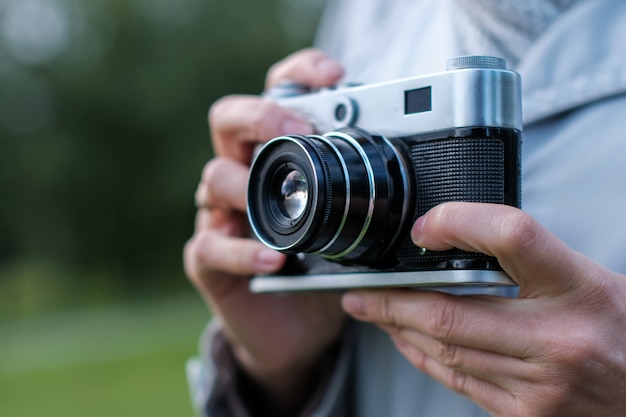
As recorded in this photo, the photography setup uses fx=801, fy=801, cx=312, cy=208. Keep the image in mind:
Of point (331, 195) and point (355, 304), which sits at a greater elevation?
point (331, 195)

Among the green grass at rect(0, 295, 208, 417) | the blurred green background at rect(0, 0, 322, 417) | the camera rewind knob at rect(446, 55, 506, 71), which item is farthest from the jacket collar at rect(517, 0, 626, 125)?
the blurred green background at rect(0, 0, 322, 417)

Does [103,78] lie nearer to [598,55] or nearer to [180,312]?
[180,312]

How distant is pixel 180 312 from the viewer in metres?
10.8

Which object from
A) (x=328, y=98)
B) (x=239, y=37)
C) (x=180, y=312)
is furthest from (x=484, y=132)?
(x=239, y=37)

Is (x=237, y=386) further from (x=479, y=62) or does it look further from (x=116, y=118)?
(x=116, y=118)

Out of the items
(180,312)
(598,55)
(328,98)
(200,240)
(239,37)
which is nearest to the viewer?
(598,55)

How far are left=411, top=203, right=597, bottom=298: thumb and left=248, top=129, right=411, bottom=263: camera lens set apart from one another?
0.36ft

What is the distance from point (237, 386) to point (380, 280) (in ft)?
1.57

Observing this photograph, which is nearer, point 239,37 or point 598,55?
point 598,55

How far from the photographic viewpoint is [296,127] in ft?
3.90

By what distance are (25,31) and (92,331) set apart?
909cm

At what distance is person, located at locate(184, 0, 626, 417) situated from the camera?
2.82ft

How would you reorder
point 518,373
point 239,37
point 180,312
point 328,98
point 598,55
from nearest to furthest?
point 518,373, point 598,55, point 328,98, point 180,312, point 239,37

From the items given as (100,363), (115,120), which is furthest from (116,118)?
(100,363)
